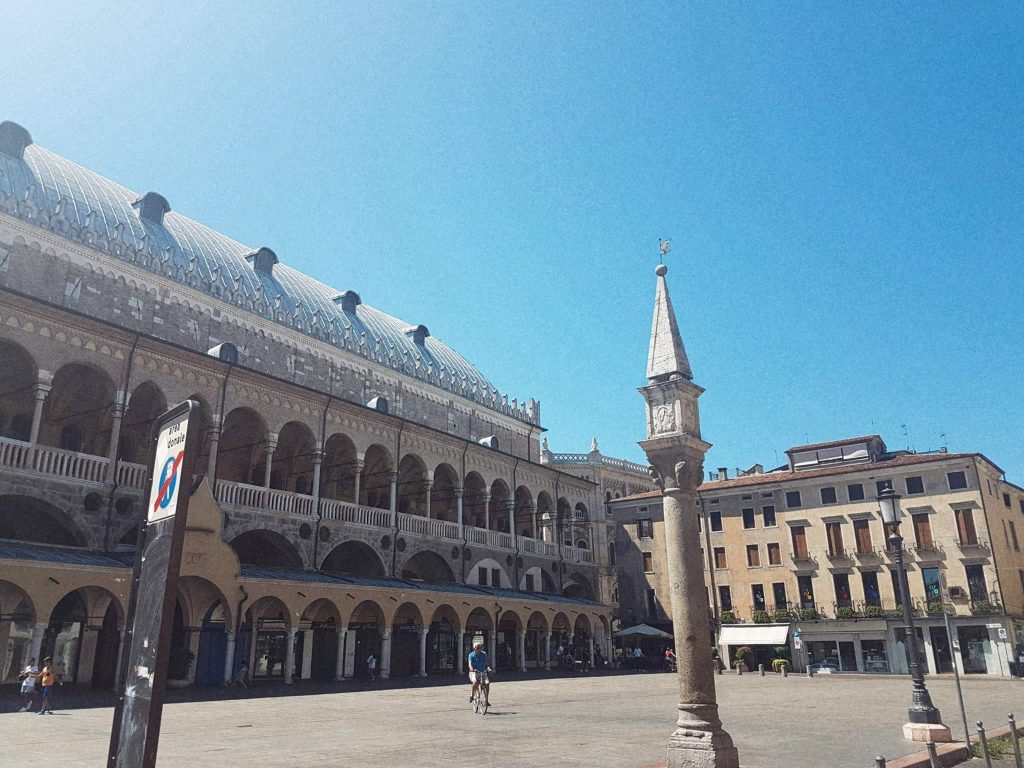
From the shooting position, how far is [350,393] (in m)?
38.9

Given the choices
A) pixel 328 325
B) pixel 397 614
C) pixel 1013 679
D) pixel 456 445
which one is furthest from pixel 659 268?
pixel 1013 679

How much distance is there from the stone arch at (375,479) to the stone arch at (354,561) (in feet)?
11.2

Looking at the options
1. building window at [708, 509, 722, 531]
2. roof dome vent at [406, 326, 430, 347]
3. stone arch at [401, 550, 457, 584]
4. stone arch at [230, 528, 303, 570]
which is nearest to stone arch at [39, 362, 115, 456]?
stone arch at [230, 528, 303, 570]

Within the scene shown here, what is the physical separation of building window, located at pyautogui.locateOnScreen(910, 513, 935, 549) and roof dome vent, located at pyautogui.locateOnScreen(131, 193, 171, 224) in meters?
41.6

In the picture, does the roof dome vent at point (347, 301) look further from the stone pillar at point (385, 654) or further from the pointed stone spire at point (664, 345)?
the pointed stone spire at point (664, 345)

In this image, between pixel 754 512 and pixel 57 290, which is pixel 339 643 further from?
pixel 754 512

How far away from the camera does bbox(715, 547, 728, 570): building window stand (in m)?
47.7

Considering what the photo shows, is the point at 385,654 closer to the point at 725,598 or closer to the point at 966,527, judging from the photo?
the point at 725,598

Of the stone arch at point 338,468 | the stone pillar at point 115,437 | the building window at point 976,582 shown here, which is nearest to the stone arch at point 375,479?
the stone arch at point 338,468

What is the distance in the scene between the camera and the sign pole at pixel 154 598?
4.81m

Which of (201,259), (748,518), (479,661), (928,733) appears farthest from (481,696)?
(748,518)

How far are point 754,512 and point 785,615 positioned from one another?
630cm

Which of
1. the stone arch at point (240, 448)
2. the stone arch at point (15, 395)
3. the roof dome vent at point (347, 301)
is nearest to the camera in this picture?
the stone arch at point (15, 395)

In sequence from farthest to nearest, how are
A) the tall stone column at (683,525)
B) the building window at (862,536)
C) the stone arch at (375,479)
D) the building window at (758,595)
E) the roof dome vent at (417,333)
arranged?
the roof dome vent at (417,333), the building window at (758,595), the building window at (862,536), the stone arch at (375,479), the tall stone column at (683,525)
